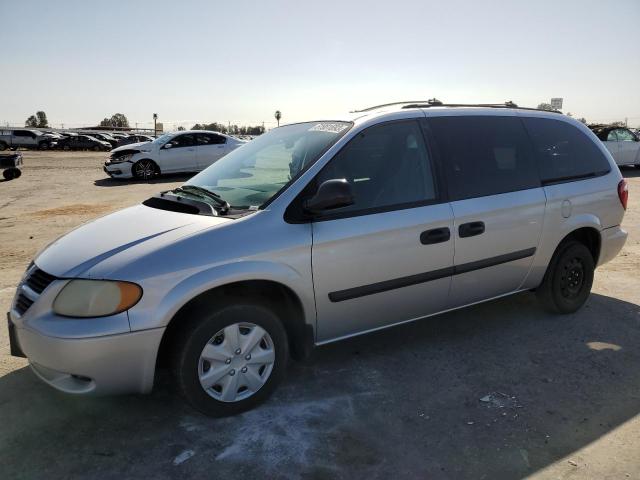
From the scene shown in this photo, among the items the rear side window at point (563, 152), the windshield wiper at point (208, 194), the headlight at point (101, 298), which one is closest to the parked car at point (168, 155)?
the windshield wiper at point (208, 194)

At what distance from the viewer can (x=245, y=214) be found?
287 cm

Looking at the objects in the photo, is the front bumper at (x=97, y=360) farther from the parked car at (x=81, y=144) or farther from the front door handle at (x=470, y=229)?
the parked car at (x=81, y=144)

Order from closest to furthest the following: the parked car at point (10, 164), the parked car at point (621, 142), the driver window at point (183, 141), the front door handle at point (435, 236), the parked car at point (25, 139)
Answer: the front door handle at point (435, 236), the parked car at point (10, 164), the driver window at point (183, 141), the parked car at point (621, 142), the parked car at point (25, 139)

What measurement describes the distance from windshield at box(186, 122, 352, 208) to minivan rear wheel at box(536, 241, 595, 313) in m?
2.20

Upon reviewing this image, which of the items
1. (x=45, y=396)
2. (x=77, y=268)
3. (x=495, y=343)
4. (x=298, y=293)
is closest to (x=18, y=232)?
(x=45, y=396)

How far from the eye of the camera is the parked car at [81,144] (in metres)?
39.0

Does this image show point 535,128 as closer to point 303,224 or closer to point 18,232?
point 303,224

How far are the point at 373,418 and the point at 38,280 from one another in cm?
202

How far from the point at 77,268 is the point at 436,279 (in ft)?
7.21

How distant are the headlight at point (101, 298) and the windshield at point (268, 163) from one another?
2.82ft

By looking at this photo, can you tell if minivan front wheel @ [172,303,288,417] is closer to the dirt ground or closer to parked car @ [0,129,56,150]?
the dirt ground

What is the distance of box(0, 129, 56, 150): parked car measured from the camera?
121 feet

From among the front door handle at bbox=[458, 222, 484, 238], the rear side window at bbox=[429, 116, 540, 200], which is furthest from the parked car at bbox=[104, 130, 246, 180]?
the front door handle at bbox=[458, 222, 484, 238]

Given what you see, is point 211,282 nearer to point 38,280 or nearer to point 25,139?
point 38,280
